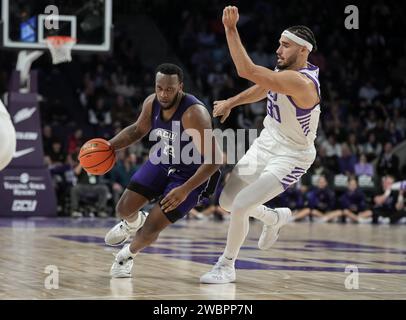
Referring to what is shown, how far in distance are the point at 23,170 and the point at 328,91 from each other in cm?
904

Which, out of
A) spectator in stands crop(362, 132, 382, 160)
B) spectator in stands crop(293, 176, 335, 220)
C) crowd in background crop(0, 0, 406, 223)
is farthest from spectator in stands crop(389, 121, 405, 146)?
spectator in stands crop(293, 176, 335, 220)

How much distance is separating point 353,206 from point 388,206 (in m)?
0.71

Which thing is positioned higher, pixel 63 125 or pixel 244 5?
pixel 244 5

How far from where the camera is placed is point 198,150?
676cm

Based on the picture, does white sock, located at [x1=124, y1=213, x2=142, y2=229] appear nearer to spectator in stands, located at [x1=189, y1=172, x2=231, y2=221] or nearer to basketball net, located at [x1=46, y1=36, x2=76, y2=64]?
basketball net, located at [x1=46, y1=36, x2=76, y2=64]

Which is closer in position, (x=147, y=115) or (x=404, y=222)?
(x=147, y=115)

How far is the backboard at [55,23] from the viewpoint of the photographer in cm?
1461

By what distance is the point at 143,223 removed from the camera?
279 inches

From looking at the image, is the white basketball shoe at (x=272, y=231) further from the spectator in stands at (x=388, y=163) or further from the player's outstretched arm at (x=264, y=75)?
the spectator in stands at (x=388, y=163)

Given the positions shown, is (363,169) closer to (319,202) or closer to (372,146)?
(319,202)

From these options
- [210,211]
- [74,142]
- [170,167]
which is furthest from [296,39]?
[74,142]

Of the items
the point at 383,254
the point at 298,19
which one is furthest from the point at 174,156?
the point at 298,19

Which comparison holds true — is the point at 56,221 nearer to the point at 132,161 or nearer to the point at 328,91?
the point at 132,161

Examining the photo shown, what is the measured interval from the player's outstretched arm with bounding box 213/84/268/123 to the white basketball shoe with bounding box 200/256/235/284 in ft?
3.74
